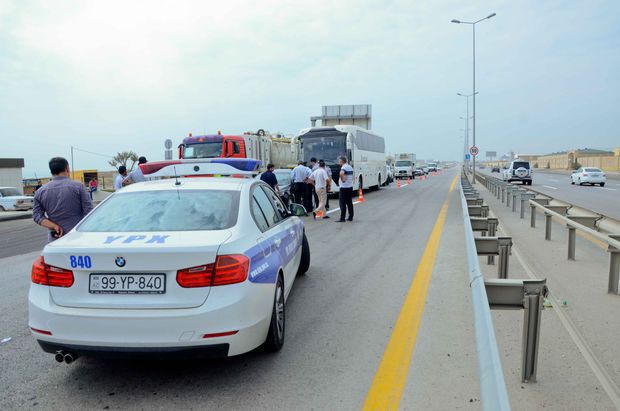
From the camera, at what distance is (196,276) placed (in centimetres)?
339

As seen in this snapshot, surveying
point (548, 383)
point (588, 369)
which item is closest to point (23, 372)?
point (548, 383)

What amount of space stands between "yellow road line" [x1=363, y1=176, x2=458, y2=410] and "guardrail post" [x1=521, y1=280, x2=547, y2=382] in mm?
914

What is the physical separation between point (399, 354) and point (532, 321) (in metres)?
1.19

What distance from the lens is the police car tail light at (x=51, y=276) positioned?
136 inches

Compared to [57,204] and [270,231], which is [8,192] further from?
[270,231]

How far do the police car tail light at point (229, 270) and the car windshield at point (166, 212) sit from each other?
49 centimetres

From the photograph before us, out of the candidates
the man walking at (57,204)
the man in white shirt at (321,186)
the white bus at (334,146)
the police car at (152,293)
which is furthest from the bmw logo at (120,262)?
the white bus at (334,146)

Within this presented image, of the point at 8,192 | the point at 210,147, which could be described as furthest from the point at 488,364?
the point at 8,192

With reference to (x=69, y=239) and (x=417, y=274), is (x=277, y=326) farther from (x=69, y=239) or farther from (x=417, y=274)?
(x=417, y=274)

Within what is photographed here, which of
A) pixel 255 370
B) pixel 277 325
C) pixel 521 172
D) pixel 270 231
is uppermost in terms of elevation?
pixel 270 231

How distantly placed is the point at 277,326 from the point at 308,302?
1635mm

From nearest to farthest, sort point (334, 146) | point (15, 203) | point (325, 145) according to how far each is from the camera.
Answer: point (334, 146) < point (325, 145) < point (15, 203)

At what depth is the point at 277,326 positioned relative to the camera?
4172 millimetres

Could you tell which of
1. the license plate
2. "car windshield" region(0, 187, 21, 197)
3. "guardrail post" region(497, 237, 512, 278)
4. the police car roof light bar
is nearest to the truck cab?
"car windshield" region(0, 187, 21, 197)
